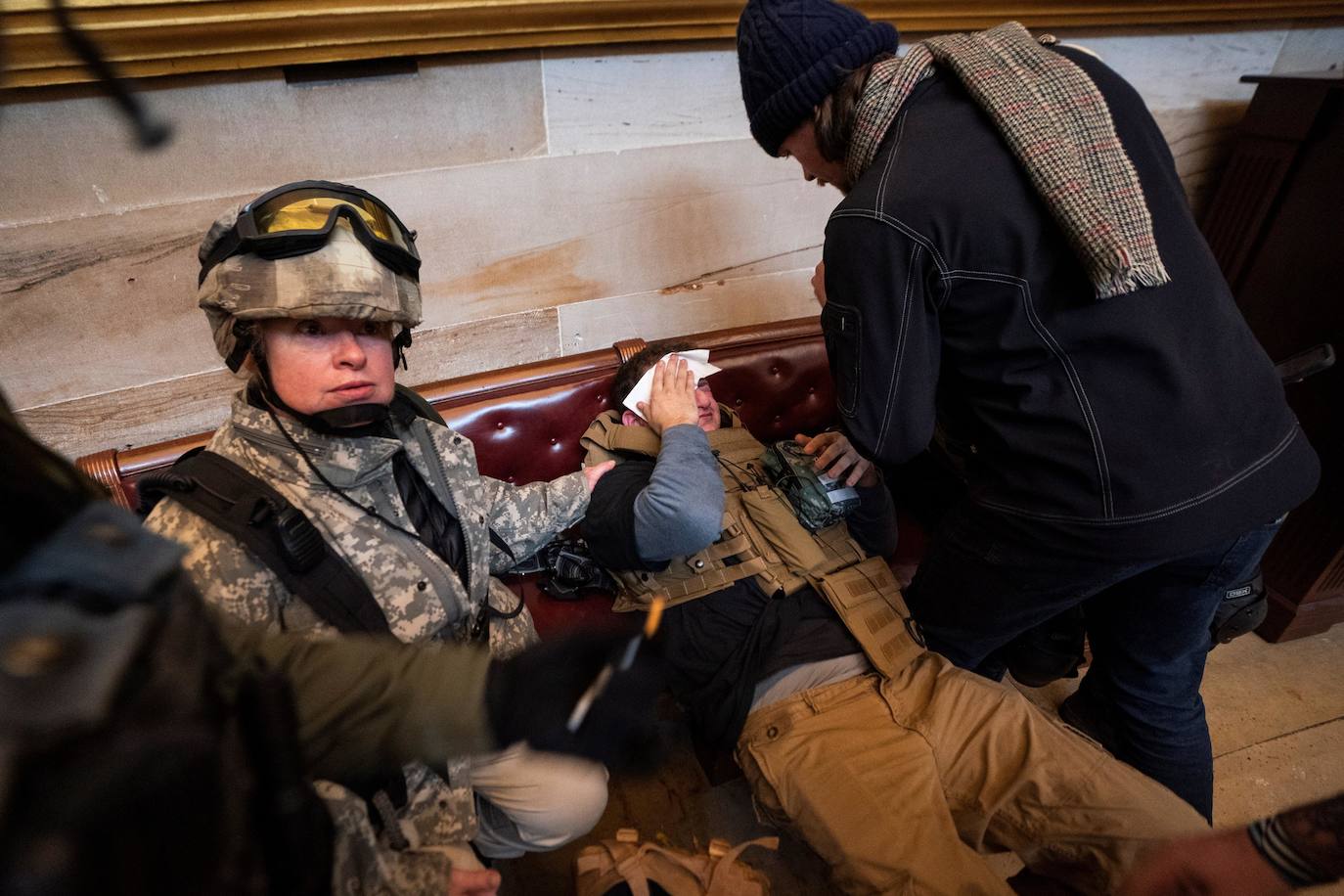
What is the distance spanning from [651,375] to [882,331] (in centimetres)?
82

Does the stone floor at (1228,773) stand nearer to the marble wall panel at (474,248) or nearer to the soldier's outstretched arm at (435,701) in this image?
the soldier's outstretched arm at (435,701)

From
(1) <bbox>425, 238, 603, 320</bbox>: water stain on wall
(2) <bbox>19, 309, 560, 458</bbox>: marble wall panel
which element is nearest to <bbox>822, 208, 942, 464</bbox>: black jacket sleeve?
(1) <bbox>425, 238, 603, 320</bbox>: water stain on wall

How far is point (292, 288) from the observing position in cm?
117

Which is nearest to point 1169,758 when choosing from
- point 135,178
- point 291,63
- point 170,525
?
point 170,525

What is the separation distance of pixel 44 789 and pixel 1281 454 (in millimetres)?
1968

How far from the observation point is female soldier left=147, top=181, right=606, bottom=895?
3.83ft

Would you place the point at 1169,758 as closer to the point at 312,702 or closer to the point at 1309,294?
the point at 1309,294

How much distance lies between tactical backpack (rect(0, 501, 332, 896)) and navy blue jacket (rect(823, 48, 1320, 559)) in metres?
1.18

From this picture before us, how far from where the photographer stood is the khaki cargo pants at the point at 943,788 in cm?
130

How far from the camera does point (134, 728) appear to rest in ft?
1.63

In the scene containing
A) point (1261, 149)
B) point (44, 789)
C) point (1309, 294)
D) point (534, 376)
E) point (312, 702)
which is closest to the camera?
point (44, 789)

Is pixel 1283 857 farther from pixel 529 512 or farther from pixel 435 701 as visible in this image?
pixel 529 512

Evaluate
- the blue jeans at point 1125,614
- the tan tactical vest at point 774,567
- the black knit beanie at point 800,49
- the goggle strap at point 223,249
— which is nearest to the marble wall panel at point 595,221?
the tan tactical vest at point 774,567

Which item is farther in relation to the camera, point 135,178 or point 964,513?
point 135,178
